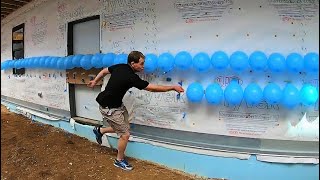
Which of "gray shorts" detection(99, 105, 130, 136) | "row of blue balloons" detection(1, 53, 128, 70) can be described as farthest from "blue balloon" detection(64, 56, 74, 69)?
"gray shorts" detection(99, 105, 130, 136)

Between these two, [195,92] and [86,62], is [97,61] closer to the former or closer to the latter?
[86,62]

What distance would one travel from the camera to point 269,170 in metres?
2.88

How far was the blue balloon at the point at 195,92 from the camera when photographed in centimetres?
285

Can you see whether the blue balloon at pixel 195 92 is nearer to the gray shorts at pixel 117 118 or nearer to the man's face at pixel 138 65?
the man's face at pixel 138 65

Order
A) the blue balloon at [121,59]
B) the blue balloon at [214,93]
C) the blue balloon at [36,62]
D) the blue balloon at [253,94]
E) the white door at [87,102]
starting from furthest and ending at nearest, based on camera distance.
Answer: the blue balloon at [36,62] → the white door at [87,102] → the blue balloon at [121,59] → the blue balloon at [214,93] → the blue balloon at [253,94]

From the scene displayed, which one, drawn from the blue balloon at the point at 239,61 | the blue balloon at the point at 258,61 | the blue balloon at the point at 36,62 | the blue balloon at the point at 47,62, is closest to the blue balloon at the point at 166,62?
the blue balloon at the point at 239,61

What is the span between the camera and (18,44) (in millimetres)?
6930

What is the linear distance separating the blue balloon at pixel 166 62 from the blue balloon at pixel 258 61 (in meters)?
0.88

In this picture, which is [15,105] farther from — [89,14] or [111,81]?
[111,81]

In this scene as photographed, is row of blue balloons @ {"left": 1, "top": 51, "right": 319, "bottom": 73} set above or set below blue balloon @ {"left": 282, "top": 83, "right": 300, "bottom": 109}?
above

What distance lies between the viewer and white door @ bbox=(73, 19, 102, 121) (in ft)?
13.9

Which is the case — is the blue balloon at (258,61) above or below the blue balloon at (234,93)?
above

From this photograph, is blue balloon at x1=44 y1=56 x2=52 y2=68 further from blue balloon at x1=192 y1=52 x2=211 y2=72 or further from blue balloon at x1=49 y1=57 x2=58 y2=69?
blue balloon at x1=192 y1=52 x2=211 y2=72

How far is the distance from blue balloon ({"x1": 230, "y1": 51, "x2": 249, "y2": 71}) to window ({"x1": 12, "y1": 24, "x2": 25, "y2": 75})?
5499 mm
